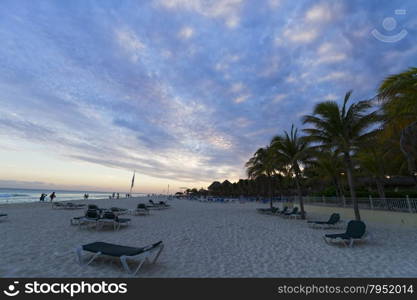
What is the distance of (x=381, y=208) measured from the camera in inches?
466

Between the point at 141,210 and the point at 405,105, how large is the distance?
16.3 m

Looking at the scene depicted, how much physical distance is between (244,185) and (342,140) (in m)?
56.3

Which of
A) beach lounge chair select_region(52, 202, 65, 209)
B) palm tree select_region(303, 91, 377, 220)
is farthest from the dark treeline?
beach lounge chair select_region(52, 202, 65, 209)

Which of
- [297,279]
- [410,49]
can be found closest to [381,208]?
[410,49]

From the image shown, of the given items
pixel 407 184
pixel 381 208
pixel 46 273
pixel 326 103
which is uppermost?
pixel 326 103

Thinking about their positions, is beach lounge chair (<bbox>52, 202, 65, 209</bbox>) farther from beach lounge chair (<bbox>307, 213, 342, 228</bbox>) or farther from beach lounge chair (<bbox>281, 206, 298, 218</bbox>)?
beach lounge chair (<bbox>307, 213, 342, 228</bbox>)

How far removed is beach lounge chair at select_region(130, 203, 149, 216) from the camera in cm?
1544

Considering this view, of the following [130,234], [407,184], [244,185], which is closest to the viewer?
[130,234]

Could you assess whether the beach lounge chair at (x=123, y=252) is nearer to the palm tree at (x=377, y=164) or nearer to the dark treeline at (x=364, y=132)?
the dark treeline at (x=364, y=132)

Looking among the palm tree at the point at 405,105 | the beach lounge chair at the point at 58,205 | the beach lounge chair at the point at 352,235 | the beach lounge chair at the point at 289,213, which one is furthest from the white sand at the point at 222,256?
the beach lounge chair at the point at 58,205

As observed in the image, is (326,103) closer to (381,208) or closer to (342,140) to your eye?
(342,140)

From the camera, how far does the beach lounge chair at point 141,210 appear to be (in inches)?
608

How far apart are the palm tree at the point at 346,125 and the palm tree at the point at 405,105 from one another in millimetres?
832

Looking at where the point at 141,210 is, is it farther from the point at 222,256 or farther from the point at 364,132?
the point at 364,132
